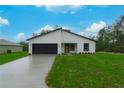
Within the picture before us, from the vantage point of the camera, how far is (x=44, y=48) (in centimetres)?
3384

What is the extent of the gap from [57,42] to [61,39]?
67cm

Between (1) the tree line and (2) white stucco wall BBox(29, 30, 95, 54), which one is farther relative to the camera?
(1) the tree line

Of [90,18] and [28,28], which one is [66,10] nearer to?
[90,18]

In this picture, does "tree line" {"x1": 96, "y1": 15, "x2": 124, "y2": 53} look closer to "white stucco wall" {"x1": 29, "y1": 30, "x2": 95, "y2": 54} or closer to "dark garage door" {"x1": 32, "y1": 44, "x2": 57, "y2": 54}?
"white stucco wall" {"x1": 29, "y1": 30, "x2": 95, "y2": 54}

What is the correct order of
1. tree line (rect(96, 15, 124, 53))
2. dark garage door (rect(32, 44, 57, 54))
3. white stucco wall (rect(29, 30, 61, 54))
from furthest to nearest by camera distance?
1. tree line (rect(96, 15, 124, 53))
2. dark garage door (rect(32, 44, 57, 54))
3. white stucco wall (rect(29, 30, 61, 54))

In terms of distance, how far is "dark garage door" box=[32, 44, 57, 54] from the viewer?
33.6 m

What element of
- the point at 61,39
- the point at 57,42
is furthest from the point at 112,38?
the point at 57,42

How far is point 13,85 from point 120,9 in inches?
1555

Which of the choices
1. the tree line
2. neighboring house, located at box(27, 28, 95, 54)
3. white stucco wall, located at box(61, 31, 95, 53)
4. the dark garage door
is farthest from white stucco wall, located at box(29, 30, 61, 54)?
the tree line

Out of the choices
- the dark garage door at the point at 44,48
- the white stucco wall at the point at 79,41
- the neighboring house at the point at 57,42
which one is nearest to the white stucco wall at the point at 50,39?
the neighboring house at the point at 57,42

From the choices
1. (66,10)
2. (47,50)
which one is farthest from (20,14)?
(47,50)

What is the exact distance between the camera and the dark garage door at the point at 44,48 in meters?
33.6

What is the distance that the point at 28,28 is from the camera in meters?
55.5
